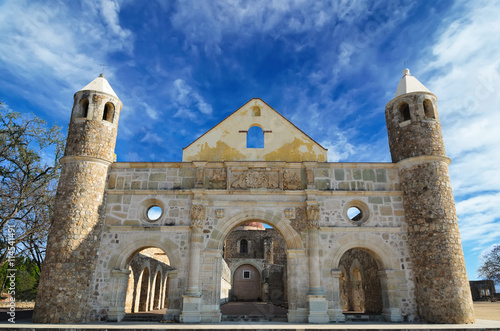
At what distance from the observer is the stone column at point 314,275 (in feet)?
37.8

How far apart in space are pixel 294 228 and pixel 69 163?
9185mm

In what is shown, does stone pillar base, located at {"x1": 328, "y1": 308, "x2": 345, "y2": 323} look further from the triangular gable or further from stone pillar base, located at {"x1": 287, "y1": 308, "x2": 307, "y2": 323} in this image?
the triangular gable

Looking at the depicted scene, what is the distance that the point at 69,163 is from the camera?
12977 millimetres

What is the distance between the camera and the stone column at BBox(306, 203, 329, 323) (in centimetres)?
1153

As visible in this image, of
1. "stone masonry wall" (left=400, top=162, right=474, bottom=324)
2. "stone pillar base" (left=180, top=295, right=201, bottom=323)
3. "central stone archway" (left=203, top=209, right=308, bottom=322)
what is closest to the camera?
"stone masonry wall" (left=400, top=162, right=474, bottom=324)

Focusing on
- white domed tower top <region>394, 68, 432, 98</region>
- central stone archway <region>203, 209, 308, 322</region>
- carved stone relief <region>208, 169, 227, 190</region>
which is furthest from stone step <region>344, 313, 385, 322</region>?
white domed tower top <region>394, 68, 432, 98</region>

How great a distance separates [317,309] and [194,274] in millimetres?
4574

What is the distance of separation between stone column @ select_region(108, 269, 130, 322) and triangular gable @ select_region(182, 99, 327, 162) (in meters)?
5.21

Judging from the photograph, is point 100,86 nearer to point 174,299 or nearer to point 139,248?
point 139,248

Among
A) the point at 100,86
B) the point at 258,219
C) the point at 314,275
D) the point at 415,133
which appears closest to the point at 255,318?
the point at 314,275

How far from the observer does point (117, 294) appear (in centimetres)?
1212

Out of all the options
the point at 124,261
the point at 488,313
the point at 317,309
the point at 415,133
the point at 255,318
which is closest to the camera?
the point at 317,309

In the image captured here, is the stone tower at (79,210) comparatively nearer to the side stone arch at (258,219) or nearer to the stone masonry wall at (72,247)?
the stone masonry wall at (72,247)

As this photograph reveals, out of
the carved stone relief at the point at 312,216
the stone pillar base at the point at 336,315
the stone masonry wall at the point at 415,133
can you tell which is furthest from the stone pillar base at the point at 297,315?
the stone masonry wall at the point at 415,133
